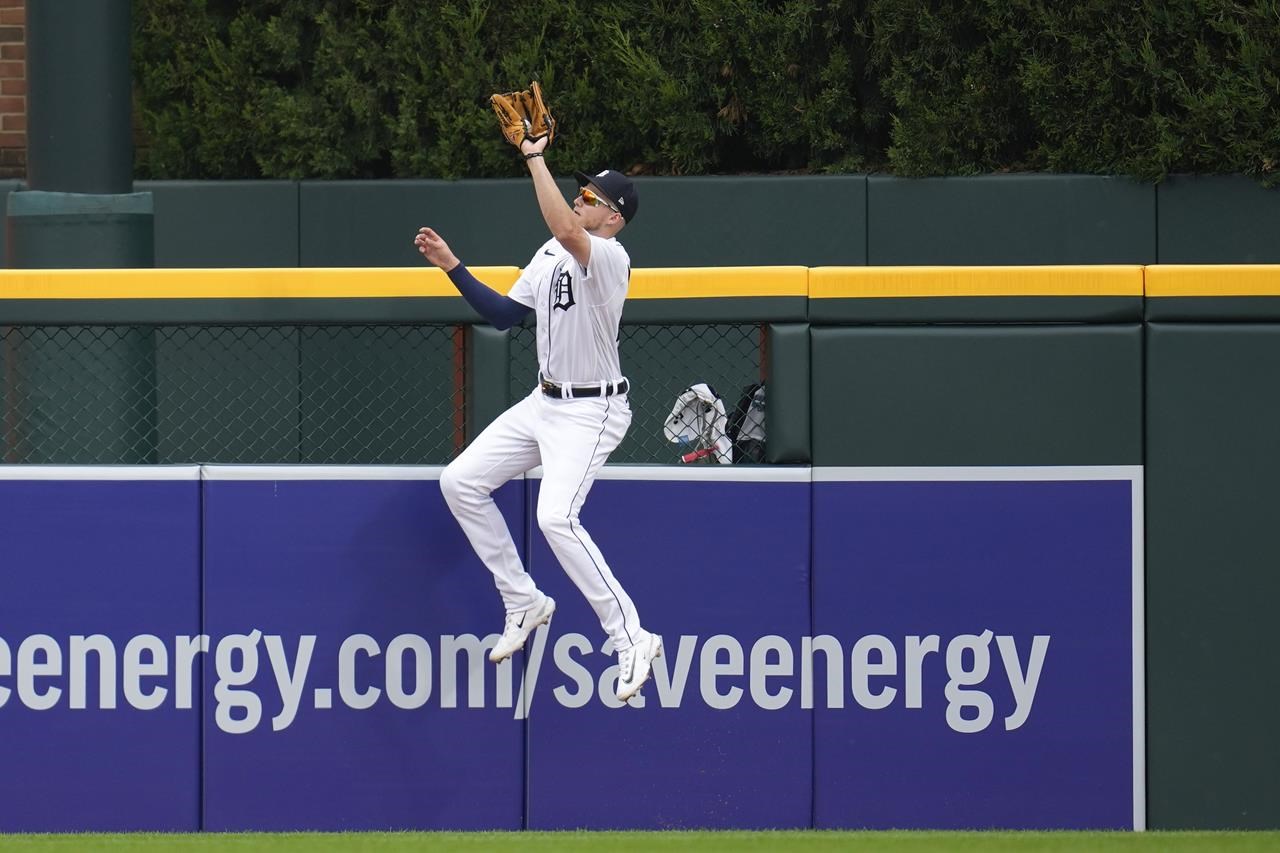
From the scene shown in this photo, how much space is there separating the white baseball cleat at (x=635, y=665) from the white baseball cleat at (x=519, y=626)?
10.4 inches

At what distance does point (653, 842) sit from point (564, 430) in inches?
47.9

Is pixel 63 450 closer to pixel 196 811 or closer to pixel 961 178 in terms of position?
pixel 196 811

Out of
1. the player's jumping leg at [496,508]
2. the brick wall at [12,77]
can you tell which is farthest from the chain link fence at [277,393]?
the brick wall at [12,77]

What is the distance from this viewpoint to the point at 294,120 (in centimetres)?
861

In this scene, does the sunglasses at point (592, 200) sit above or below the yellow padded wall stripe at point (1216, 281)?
above

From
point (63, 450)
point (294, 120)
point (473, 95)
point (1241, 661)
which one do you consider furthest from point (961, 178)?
point (63, 450)

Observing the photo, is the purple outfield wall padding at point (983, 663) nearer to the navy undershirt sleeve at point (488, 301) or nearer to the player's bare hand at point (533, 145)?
the navy undershirt sleeve at point (488, 301)

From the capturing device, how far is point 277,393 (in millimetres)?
6070

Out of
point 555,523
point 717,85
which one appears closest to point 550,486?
point 555,523

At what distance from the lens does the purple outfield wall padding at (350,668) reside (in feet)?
15.6

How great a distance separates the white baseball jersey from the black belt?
0.06 feet

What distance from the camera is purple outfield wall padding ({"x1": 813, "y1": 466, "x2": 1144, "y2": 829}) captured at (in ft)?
15.7

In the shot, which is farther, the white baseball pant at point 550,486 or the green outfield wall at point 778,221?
the green outfield wall at point 778,221

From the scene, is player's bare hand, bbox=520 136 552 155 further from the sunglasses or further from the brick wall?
the brick wall
